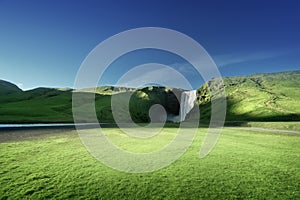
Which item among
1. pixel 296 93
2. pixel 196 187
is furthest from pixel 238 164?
pixel 296 93

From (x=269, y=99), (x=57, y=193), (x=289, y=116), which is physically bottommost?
(x=57, y=193)

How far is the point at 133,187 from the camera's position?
43.1ft

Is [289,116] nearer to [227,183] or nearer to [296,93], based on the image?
[296,93]

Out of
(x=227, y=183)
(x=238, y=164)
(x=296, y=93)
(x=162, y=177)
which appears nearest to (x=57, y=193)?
(x=162, y=177)

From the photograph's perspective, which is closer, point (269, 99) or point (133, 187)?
point (133, 187)

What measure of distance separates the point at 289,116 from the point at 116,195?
121595 mm

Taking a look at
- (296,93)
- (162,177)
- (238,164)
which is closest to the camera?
(162,177)

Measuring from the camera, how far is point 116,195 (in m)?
12.0

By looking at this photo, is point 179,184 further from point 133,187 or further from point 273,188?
point 273,188

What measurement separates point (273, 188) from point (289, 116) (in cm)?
11497

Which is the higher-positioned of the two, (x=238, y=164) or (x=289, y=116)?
(x=289, y=116)

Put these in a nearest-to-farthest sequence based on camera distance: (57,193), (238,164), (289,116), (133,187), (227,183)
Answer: (57,193), (133,187), (227,183), (238,164), (289,116)

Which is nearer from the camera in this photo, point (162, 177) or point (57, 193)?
point (57, 193)

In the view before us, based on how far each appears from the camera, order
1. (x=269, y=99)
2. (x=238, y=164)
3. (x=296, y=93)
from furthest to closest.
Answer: (x=296, y=93) < (x=269, y=99) < (x=238, y=164)
